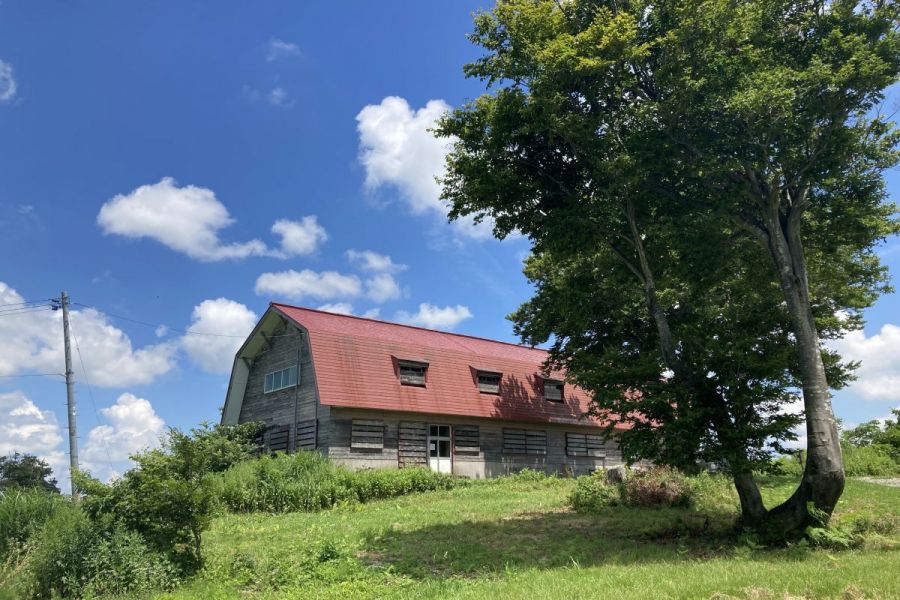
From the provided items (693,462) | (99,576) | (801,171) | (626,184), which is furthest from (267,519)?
(801,171)

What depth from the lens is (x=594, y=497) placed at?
1587 cm

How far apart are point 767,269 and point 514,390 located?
16836 millimetres

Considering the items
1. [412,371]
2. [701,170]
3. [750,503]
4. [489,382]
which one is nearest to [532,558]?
[750,503]

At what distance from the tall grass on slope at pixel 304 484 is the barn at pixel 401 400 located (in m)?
2.70

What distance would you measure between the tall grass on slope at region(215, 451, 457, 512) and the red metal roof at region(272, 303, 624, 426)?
309cm

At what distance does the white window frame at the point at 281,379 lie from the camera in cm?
2689

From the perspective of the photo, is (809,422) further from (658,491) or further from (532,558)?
(532,558)

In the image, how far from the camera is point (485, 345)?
110 feet

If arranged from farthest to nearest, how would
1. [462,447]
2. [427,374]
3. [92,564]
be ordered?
[462,447], [427,374], [92,564]

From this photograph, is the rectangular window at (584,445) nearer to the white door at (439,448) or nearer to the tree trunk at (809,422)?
the white door at (439,448)

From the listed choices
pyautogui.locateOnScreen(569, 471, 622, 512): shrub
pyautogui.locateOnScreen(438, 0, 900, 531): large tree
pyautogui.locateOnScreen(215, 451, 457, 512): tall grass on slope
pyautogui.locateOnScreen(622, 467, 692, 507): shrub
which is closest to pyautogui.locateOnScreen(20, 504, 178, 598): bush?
pyautogui.locateOnScreen(215, 451, 457, 512): tall grass on slope

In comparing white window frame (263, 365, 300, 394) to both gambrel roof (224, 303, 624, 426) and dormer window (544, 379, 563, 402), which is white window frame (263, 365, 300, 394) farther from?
dormer window (544, 379, 563, 402)

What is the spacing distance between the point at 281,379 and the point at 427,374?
21.4ft

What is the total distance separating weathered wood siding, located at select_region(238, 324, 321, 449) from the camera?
25.6 metres
